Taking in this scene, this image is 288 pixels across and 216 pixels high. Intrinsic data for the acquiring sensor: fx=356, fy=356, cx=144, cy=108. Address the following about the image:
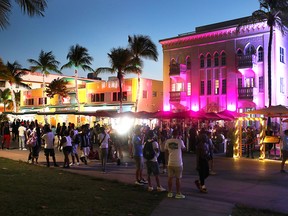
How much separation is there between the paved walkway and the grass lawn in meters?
0.68

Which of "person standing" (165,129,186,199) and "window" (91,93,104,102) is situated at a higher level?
"window" (91,93,104,102)

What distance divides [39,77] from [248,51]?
5320cm

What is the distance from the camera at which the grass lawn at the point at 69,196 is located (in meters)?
7.33

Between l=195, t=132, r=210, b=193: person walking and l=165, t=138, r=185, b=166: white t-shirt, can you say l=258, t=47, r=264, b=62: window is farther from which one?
l=165, t=138, r=185, b=166: white t-shirt

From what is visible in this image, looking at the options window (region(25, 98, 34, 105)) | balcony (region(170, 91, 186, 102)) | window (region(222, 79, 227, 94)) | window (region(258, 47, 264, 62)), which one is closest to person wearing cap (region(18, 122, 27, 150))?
balcony (region(170, 91, 186, 102))

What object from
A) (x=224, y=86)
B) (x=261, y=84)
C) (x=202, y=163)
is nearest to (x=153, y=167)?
(x=202, y=163)

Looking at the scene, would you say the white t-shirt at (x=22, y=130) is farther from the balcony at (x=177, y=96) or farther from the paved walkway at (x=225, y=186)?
the balcony at (x=177, y=96)

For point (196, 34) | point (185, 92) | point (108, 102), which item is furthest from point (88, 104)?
point (196, 34)

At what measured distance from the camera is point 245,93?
104 ft

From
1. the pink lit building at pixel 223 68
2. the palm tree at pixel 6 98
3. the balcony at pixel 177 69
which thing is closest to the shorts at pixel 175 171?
the pink lit building at pixel 223 68

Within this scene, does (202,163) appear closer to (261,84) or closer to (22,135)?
(22,135)

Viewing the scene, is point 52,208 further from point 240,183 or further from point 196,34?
point 196,34

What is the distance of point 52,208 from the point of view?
7406mm

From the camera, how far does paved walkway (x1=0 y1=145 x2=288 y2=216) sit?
808 centimetres
